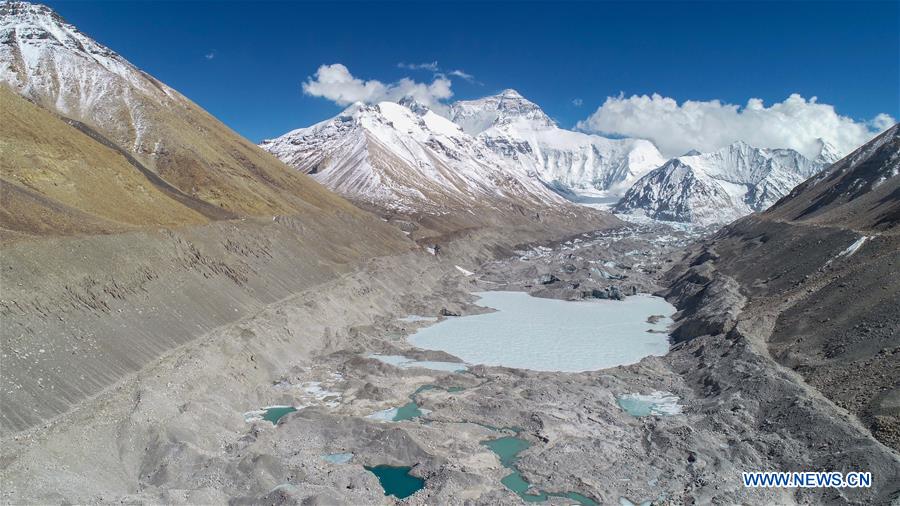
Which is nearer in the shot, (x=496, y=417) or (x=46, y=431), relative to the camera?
(x=46, y=431)

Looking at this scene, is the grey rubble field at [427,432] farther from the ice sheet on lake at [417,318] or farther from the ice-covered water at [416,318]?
the ice sheet on lake at [417,318]

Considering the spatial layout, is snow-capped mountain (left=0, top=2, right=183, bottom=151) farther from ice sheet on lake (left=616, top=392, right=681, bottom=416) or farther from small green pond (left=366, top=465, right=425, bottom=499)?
ice sheet on lake (left=616, top=392, right=681, bottom=416)

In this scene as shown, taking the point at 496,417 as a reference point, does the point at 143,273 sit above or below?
above

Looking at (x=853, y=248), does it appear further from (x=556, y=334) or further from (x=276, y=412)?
(x=276, y=412)

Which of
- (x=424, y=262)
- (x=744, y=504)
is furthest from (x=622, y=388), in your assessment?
(x=424, y=262)

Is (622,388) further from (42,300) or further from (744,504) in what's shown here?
(42,300)

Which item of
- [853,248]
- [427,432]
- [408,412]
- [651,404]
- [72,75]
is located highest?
[72,75]

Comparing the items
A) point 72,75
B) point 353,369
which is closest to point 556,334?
point 353,369
